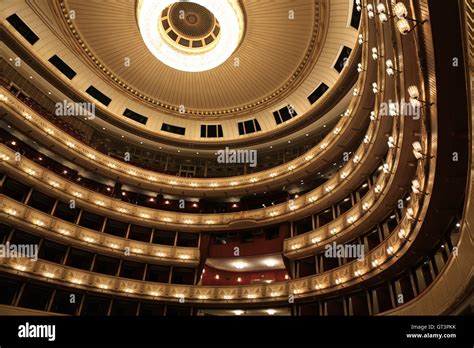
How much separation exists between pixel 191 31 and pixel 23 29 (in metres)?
10.2

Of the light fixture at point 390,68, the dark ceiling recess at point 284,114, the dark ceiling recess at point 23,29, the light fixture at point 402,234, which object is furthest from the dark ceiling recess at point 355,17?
the dark ceiling recess at point 23,29

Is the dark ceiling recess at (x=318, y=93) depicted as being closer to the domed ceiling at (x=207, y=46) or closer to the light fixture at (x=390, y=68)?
the domed ceiling at (x=207, y=46)

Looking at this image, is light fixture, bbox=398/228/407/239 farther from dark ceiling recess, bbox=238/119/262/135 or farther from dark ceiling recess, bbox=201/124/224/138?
dark ceiling recess, bbox=201/124/224/138

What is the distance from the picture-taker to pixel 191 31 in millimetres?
23516

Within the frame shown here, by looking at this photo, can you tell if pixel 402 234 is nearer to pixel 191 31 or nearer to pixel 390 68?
pixel 390 68

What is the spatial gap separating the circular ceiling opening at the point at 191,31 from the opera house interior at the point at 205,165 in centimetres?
9

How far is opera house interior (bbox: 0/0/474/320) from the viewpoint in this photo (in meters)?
16.3

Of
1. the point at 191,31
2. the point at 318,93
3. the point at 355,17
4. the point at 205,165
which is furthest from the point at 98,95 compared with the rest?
the point at 355,17

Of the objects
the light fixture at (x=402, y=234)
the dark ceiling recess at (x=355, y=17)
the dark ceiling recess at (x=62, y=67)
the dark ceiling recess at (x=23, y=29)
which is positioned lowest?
the light fixture at (x=402, y=234)

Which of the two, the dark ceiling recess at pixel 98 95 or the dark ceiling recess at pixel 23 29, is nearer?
the dark ceiling recess at pixel 23 29

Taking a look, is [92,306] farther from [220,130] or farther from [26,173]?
[220,130]

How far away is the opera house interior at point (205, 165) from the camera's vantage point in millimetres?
16316

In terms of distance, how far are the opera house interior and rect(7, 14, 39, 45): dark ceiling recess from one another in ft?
0.44

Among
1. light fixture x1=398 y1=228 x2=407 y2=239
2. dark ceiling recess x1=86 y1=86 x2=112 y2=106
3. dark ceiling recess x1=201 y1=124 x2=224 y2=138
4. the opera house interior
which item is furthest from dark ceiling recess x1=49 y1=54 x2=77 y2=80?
light fixture x1=398 y1=228 x2=407 y2=239
